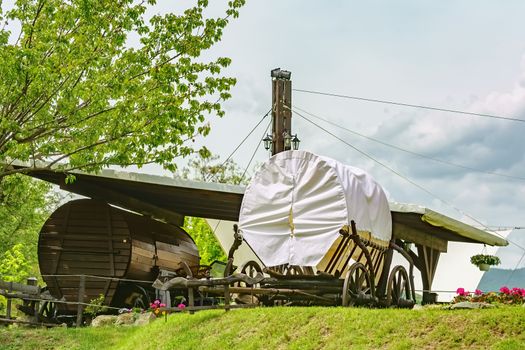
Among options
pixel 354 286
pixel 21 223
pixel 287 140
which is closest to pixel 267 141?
pixel 287 140

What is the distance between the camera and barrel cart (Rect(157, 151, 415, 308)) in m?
13.9

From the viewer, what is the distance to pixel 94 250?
61.0 ft

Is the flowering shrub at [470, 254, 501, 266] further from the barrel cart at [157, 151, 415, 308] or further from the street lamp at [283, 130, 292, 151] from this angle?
the street lamp at [283, 130, 292, 151]

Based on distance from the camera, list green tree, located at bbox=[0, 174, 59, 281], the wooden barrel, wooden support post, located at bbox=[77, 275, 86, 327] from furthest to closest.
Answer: green tree, located at bbox=[0, 174, 59, 281] → the wooden barrel → wooden support post, located at bbox=[77, 275, 86, 327]

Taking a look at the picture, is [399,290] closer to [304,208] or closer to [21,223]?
[304,208]

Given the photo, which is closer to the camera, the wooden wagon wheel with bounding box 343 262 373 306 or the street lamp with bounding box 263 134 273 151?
the wooden wagon wheel with bounding box 343 262 373 306

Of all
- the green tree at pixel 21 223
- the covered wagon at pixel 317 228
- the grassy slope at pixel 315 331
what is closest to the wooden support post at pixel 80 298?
the grassy slope at pixel 315 331

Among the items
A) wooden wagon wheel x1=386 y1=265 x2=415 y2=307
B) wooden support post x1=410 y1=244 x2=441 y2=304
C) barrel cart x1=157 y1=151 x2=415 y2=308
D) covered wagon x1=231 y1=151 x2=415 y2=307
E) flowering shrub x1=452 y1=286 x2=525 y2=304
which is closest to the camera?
barrel cart x1=157 y1=151 x2=415 y2=308

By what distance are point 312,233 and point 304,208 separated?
1.85 ft

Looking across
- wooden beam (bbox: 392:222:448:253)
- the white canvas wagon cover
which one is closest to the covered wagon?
the white canvas wagon cover

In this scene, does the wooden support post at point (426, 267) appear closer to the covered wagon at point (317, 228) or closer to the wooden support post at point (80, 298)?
the covered wagon at point (317, 228)

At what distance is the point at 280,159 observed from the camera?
1520 cm

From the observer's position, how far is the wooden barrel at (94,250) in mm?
18344

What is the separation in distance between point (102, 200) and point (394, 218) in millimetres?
7585
